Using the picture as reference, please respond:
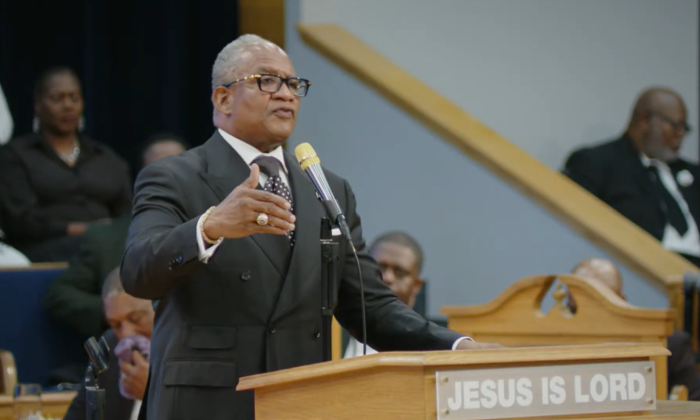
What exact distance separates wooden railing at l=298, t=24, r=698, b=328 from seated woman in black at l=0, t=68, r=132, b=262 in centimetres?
134

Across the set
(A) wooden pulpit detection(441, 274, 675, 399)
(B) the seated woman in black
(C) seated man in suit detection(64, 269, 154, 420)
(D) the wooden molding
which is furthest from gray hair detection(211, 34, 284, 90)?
(D) the wooden molding

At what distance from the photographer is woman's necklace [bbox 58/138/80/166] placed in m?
5.16

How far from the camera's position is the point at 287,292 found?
2418 millimetres

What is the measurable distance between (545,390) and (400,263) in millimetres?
2771

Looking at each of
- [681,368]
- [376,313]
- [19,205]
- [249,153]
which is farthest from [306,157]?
[19,205]

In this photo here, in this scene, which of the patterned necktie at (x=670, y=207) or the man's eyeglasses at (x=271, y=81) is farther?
the patterned necktie at (x=670, y=207)

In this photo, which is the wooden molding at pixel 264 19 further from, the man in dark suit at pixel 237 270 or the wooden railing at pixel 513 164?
the man in dark suit at pixel 237 270

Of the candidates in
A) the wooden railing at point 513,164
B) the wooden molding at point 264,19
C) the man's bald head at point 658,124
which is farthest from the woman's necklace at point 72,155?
the man's bald head at point 658,124

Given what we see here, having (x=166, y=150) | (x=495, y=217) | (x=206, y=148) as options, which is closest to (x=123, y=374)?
(x=206, y=148)

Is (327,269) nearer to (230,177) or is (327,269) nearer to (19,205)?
(230,177)

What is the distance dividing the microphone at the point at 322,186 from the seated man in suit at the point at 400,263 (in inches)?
90.5

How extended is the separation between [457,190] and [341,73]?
0.89 meters

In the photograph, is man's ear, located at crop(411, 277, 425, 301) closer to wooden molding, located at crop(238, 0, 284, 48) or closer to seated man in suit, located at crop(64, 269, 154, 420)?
seated man in suit, located at crop(64, 269, 154, 420)

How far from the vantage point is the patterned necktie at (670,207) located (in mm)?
5992
